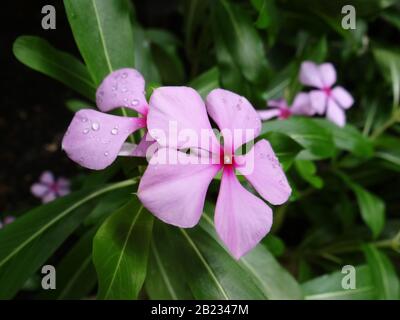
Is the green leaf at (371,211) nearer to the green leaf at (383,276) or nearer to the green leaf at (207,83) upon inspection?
the green leaf at (383,276)

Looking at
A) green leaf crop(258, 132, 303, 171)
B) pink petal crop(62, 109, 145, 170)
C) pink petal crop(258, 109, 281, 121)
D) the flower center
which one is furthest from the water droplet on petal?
the flower center

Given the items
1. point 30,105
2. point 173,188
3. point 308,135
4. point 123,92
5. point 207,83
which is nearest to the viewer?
point 173,188

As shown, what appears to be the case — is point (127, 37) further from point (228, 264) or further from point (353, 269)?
point (353, 269)

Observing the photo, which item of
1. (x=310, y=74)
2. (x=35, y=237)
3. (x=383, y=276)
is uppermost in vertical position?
→ (x=310, y=74)

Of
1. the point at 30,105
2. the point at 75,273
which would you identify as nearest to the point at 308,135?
the point at 75,273

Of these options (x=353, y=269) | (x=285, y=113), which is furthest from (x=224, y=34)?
(x=353, y=269)

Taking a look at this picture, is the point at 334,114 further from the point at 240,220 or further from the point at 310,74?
the point at 240,220
